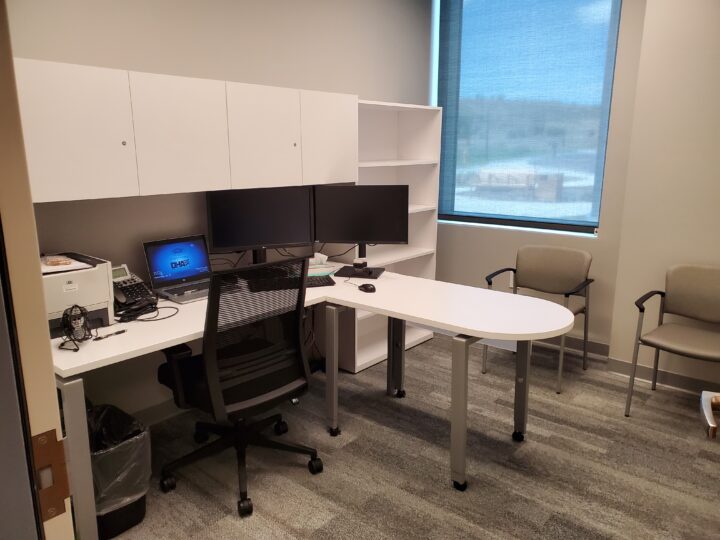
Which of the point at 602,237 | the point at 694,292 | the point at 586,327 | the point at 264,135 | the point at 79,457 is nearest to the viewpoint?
the point at 79,457

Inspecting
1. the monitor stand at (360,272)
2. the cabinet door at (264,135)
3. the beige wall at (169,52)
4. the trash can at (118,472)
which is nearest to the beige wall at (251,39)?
the beige wall at (169,52)

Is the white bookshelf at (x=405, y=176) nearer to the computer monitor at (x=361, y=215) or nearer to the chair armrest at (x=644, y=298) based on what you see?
the computer monitor at (x=361, y=215)

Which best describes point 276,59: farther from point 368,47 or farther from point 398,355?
point 398,355

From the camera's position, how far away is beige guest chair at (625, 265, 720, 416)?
10.0ft

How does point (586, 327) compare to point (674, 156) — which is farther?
point (586, 327)

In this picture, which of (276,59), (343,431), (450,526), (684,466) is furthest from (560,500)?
(276,59)

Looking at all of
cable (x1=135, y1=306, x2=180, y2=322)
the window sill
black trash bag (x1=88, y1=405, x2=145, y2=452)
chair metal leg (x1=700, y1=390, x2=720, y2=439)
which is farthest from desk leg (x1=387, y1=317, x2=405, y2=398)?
chair metal leg (x1=700, y1=390, x2=720, y2=439)

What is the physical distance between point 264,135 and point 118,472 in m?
1.77

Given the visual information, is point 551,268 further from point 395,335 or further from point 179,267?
point 179,267

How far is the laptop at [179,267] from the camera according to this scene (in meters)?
2.82

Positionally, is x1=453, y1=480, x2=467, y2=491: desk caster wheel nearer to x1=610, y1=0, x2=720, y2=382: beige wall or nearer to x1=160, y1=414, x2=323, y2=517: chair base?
x1=160, y1=414, x2=323, y2=517: chair base

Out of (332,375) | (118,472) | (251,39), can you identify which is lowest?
(118,472)

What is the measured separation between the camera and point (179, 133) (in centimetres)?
261

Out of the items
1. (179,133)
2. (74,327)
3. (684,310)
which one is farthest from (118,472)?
(684,310)
